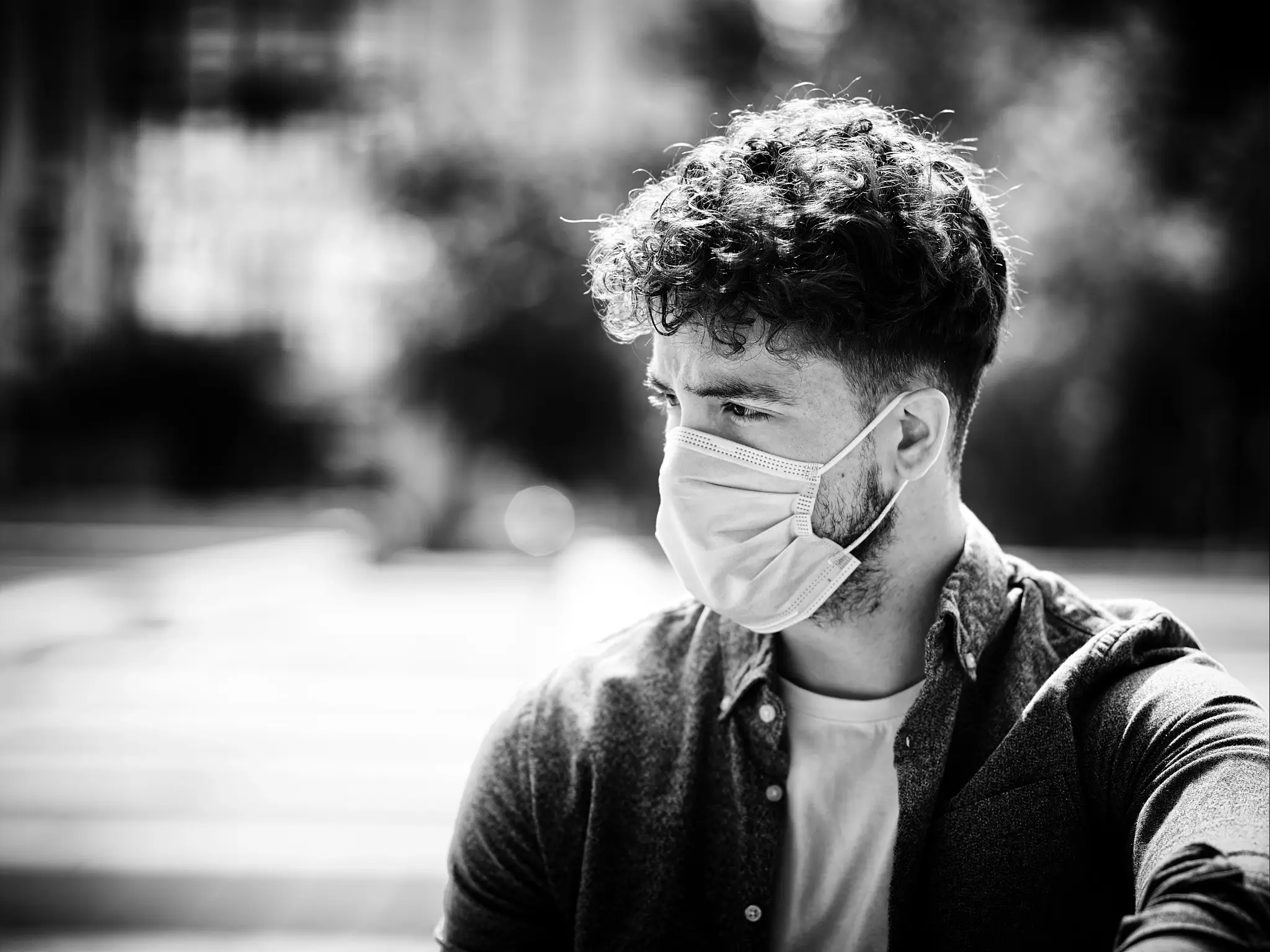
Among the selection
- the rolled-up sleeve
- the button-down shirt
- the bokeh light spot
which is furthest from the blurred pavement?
the bokeh light spot

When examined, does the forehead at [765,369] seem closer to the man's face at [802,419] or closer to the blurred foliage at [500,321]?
the man's face at [802,419]

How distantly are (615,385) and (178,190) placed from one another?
1114 inches

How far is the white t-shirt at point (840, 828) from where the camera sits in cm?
163

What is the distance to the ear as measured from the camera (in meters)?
1.81

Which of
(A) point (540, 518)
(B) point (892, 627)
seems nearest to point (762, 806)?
(B) point (892, 627)

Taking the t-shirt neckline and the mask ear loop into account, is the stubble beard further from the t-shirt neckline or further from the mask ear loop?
the t-shirt neckline

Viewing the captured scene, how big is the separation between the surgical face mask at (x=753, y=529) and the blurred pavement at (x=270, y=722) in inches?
11.6

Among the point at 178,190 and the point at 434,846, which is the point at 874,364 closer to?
the point at 434,846

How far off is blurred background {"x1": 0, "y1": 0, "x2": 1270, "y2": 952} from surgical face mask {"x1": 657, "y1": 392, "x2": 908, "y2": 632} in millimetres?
263

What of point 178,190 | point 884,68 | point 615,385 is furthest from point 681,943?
point 178,190

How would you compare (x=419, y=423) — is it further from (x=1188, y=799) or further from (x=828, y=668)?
(x=1188, y=799)

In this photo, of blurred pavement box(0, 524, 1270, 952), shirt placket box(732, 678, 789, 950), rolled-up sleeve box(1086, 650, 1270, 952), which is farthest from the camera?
blurred pavement box(0, 524, 1270, 952)

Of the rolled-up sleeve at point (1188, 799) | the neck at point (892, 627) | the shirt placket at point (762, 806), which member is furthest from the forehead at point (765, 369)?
the rolled-up sleeve at point (1188, 799)

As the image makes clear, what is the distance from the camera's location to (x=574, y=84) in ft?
154
